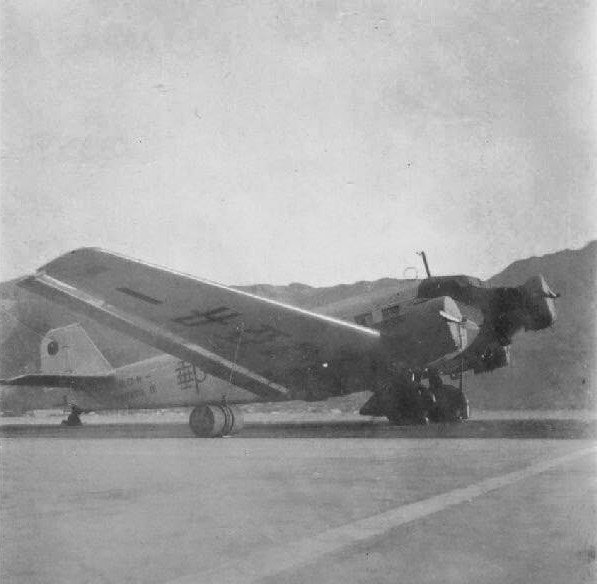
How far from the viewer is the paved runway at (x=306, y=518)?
3951mm

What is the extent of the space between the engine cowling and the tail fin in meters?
12.5

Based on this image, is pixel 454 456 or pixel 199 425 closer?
pixel 454 456

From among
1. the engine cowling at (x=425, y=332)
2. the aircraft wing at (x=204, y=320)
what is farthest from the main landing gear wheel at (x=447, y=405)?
the aircraft wing at (x=204, y=320)

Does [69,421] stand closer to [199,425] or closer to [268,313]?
[199,425]

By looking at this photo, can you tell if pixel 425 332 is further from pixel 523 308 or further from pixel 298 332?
pixel 523 308

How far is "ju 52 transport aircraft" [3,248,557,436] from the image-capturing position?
1227 centimetres

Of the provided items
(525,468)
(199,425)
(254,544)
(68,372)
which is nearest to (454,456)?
(525,468)

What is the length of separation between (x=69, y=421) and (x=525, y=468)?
63.6 ft

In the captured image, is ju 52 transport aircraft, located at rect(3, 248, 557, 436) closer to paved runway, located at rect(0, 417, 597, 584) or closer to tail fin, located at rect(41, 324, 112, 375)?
paved runway, located at rect(0, 417, 597, 584)

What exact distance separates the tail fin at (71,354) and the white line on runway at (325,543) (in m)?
19.4

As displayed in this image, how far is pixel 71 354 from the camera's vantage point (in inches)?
980

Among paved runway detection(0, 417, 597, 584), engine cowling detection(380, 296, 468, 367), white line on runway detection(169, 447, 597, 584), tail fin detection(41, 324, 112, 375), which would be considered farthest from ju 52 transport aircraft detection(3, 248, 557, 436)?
white line on runway detection(169, 447, 597, 584)

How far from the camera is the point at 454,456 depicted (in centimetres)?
1012

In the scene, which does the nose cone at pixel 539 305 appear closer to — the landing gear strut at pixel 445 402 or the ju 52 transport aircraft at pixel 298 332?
the ju 52 transport aircraft at pixel 298 332
